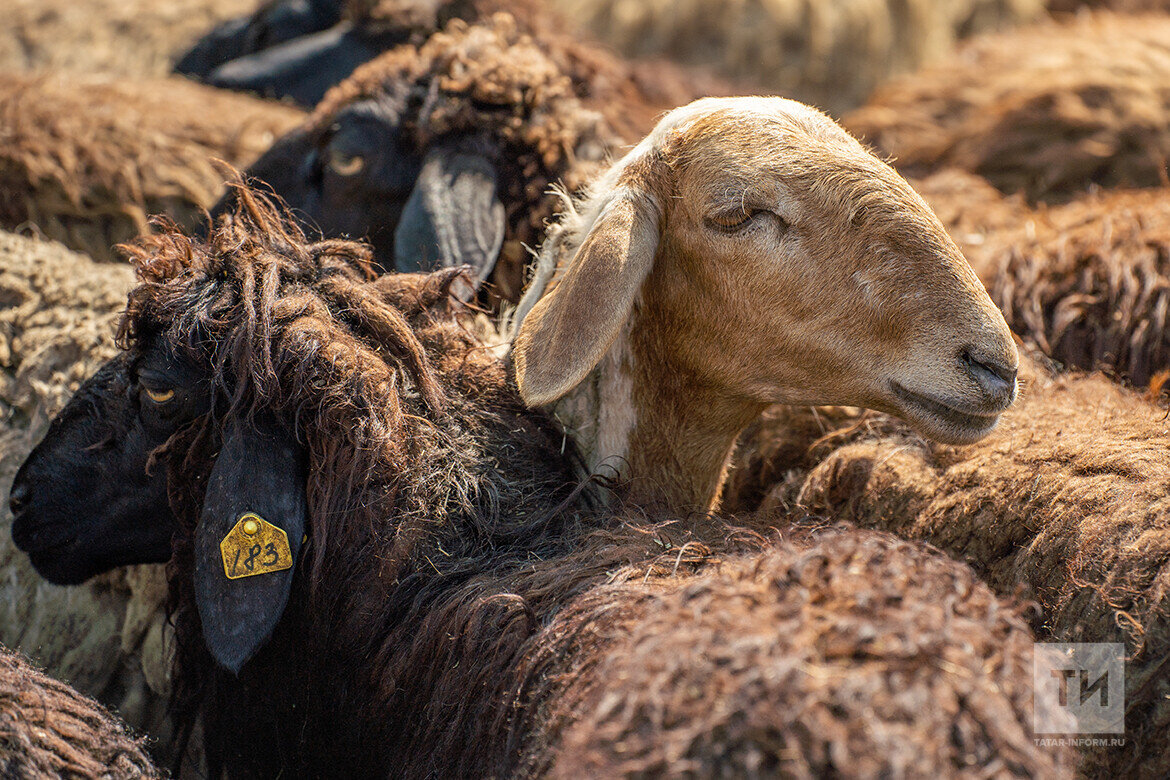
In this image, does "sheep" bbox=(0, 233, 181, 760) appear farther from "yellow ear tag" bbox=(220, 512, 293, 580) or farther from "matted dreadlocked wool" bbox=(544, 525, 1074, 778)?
"matted dreadlocked wool" bbox=(544, 525, 1074, 778)

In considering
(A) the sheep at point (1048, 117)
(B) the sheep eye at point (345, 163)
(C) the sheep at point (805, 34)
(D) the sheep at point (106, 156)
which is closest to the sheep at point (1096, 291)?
(A) the sheep at point (1048, 117)

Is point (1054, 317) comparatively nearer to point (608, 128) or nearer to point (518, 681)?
point (608, 128)

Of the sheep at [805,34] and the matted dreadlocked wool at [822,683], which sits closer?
the matted dreadlocked wool at [822,683]

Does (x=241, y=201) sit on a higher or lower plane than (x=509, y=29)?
lower

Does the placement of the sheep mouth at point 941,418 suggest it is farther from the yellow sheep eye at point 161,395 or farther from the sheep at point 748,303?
the yellow sheep eye at point 161,395

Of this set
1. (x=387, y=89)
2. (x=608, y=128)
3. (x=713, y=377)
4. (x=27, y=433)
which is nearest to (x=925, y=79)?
(x=608, y=128)

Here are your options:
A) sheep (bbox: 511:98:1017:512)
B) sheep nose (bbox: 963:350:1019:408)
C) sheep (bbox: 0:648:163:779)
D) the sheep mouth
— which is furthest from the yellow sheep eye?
sheep nose (bbox: 963:350:1019:408)

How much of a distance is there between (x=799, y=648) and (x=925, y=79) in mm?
6229

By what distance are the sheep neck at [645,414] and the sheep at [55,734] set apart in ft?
4.63

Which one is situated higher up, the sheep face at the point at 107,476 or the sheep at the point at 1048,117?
the sheep at the point at 1048,117

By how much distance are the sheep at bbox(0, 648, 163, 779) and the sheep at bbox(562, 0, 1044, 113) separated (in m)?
6.99

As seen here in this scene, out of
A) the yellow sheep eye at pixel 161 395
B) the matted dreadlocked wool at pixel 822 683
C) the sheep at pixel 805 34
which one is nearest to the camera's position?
the matted dreadlocked wool at pixel 822 683

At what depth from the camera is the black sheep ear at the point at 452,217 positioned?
419cm

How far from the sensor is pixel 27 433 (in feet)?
11.6
